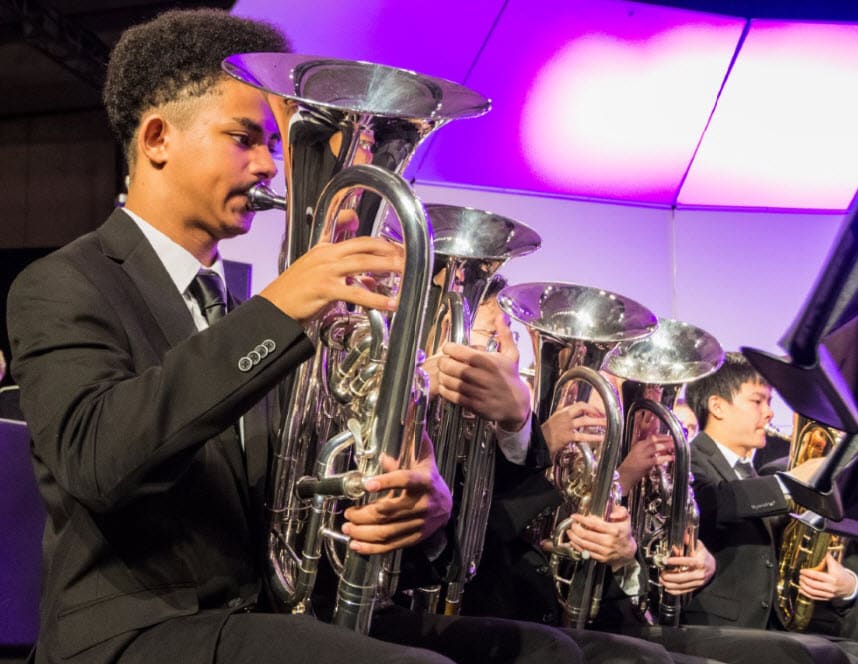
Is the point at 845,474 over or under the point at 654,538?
over

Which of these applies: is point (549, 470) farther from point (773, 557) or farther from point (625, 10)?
point (625, 10)

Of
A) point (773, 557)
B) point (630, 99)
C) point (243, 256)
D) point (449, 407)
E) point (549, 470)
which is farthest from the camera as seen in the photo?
point (630, 99)

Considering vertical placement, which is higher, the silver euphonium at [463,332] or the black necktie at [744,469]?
the silver euphonium at [463,332]

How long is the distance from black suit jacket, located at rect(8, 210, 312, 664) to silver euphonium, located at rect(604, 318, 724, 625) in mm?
1679

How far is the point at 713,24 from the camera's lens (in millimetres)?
5902

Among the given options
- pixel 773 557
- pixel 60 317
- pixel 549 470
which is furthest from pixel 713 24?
pixel 60 317

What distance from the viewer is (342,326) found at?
1.70 meters

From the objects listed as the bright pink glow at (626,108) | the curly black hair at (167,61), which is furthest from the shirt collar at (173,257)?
the bright pink glow at (626,108)

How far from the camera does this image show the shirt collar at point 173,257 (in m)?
1.85

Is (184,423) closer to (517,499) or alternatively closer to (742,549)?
(517,499)

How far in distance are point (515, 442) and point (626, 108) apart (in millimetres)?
4249

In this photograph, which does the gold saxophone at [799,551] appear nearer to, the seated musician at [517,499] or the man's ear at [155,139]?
the seated musician at [517,499]

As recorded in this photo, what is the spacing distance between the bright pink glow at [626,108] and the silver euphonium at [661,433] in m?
3.04

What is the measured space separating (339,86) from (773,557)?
8.51ft
